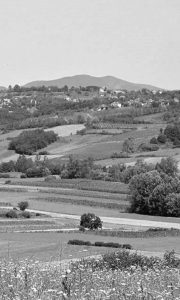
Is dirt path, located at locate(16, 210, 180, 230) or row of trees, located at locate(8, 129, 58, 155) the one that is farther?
Answer: row of trees, located at locate(8, 129, 58, 155)

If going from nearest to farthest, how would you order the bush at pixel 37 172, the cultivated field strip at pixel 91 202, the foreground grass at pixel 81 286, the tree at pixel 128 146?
the foreground grass at pixel 81 286 → the cultivated field strip at pixel 91 202 → the bush at pixel 37 172 → the tree at pixel 128 146

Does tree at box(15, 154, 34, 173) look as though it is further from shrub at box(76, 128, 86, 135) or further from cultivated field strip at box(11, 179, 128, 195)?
shrub at box(76, 128, 86, 135)

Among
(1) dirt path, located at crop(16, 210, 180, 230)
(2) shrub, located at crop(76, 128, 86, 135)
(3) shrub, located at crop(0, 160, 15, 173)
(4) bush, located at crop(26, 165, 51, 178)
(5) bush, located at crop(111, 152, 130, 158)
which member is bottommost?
(1) dirt path, located at crop(16, 210, 180, 230)

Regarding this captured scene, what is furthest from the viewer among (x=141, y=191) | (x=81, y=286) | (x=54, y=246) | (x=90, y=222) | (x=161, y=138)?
(x=161, y=138)

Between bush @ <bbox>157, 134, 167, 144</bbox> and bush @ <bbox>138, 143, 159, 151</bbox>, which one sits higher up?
bush @ <bbox>157, 134, 167, 144</bbox>

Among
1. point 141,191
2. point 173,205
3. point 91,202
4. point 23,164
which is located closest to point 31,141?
point 23,164

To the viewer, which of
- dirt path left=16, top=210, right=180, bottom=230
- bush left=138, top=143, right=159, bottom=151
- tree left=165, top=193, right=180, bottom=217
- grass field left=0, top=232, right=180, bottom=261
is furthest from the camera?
bush left=138, top=143, right=159, bottom=151

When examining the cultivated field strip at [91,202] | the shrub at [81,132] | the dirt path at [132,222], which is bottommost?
the dirt path at [132,222]

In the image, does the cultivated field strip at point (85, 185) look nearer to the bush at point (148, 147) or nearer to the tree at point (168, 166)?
the tree at point (168, 166)

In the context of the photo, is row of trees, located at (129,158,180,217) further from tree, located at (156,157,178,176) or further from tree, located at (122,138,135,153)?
tree, located at (122,138,135,153)

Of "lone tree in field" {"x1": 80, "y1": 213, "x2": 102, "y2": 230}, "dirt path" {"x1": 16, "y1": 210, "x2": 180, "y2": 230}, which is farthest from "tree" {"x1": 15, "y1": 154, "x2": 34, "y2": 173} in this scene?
"lone tree in field" {"x1": 80, "y1": 213, "x2": 102, "y2": 230}

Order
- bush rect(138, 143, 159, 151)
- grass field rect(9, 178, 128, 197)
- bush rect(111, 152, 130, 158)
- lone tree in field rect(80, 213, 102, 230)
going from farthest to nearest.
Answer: bush rect(138, 143, 159, 151) < bush rect(111, 152, 130, 158) < grass field rect(9, 178, 128, 197) < lone tree in field rect(80, 213, 102, 230)

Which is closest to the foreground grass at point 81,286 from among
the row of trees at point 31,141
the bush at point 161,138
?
the bush at point 161,138

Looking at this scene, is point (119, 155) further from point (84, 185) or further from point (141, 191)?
point (141, 191)
